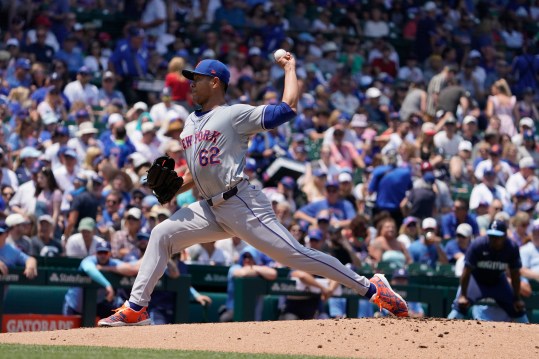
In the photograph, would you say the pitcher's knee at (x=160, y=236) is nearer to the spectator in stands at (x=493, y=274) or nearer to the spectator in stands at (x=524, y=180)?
the spectator in stands at (x=493, y=274)

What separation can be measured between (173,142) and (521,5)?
12.7m

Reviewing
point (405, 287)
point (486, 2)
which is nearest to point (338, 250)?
point (405, 287)

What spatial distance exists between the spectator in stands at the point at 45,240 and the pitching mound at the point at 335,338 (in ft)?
13.3

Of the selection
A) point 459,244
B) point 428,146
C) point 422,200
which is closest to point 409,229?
point 459,244

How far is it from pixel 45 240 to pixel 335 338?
5305mm

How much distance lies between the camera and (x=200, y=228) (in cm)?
738

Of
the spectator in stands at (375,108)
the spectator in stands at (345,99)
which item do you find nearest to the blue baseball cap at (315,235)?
the spectator in stands at (345,99)

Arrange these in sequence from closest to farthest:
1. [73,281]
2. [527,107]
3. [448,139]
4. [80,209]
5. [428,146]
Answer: [73,281] < [80,209] < [428,146] < [448,139] < [527,107]

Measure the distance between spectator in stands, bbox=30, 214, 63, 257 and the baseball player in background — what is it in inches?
173

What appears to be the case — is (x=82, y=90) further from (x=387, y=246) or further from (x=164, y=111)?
(x=387, y=246)

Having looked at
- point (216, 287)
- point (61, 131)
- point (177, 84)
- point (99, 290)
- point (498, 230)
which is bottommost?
point (216, 287)

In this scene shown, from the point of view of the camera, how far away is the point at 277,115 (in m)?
7.15

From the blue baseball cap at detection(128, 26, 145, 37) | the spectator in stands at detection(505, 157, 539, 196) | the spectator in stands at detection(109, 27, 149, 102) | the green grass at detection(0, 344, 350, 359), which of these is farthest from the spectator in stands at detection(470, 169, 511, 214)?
the green grass at detection(0, 344, 350, 359)

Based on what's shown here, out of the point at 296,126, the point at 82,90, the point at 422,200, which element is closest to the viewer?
the point at 422,200
